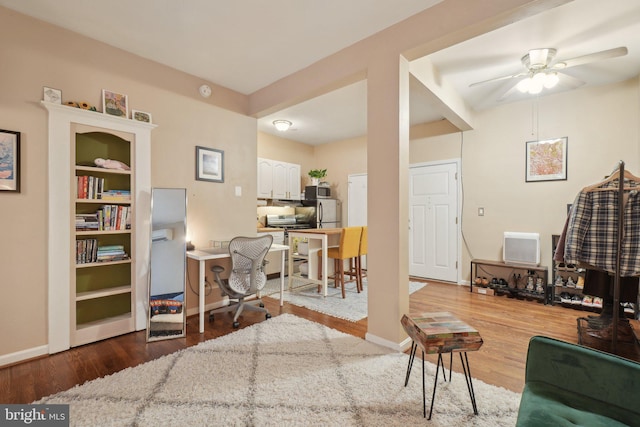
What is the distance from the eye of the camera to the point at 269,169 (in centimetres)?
525

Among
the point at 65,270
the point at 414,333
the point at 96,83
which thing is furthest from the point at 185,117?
the point at 414,333

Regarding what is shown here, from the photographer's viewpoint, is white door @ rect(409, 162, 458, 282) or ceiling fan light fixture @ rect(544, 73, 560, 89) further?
white door @ rect(409, 162, 458, 282)

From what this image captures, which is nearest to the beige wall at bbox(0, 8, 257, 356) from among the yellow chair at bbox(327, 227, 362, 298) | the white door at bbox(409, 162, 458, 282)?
the yellow chair at bbox(327, 227, 362, 298)

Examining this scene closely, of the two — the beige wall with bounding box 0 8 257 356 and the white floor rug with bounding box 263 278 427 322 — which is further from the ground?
the beige wall with bounding box 0 8 257 356

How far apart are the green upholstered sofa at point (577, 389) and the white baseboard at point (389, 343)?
1127mm

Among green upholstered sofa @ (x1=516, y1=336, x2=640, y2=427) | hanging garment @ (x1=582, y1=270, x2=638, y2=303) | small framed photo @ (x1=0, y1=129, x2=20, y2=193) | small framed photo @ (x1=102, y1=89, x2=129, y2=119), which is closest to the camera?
green upholstered sofa @ (x1=516, y1=336, x2=640, y2=427)

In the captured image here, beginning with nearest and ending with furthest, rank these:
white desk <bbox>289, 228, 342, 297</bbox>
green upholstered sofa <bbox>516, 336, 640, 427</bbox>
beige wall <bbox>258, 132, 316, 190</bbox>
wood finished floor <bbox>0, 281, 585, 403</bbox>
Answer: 1. green upholstered sofa <bbox>516, 336, 640, 427</bbox>
2. wood finished floor <bbox>0, 281, 585, 403</bbox>
3. white desk <bbox>289, 228, 342, 297</bbox>
4. beige wall <bbox>258, 132, 316, 190</bbox>

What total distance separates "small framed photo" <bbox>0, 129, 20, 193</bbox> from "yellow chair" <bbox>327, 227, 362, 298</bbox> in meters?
3.07

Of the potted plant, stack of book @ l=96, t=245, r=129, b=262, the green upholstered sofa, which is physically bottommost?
the green upholstered sofa

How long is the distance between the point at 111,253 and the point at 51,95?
1388mm

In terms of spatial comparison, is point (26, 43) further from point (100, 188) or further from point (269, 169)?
point (269, 169)

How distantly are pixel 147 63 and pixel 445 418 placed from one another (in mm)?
3782

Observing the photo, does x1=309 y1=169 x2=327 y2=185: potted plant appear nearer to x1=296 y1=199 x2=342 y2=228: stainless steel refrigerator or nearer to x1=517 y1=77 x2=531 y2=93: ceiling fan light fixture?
x1=296 y1=199 x2=342 y2=228: stainless steel refrigerator

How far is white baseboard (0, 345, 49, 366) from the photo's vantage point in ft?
6.82
